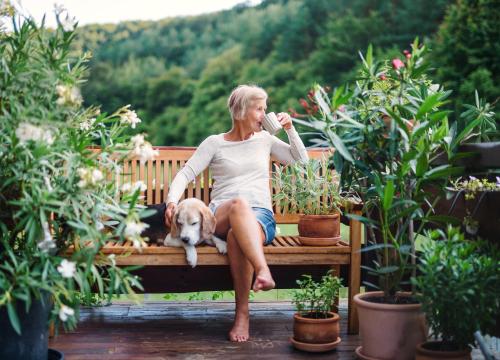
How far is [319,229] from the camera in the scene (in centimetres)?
358

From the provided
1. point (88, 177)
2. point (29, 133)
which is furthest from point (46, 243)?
point (29, 133)

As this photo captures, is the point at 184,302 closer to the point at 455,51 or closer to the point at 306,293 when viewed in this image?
the point at 306,293

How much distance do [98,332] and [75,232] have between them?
1.02 meters

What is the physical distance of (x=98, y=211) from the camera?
279 cm

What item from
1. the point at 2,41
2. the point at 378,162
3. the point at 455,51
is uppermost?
the point at 455,51

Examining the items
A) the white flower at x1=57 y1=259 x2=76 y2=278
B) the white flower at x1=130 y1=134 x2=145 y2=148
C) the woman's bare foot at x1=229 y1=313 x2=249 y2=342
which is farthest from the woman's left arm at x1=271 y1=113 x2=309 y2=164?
the white flower at x1=57 y1=259 x2=76 y2=278

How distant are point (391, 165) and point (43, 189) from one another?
1.48 m

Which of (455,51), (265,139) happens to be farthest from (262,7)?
(265,139)

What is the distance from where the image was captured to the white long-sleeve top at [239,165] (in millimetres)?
3826

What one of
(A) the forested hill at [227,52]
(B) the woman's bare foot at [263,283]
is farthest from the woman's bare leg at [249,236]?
(A) the forested hill at [227,52]

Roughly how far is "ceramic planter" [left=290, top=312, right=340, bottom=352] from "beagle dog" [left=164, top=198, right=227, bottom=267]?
1.92 ft

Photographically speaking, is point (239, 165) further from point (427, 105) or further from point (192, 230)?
point (427, 105)

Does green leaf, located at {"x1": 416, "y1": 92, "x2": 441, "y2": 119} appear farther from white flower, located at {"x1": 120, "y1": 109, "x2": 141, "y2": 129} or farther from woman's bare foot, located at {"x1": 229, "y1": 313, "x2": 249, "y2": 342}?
woman's bare foot, located at {"x1": 229, "y1": 313, "x2": 249, "y2": 342}

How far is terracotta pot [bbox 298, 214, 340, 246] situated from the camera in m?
3.57
